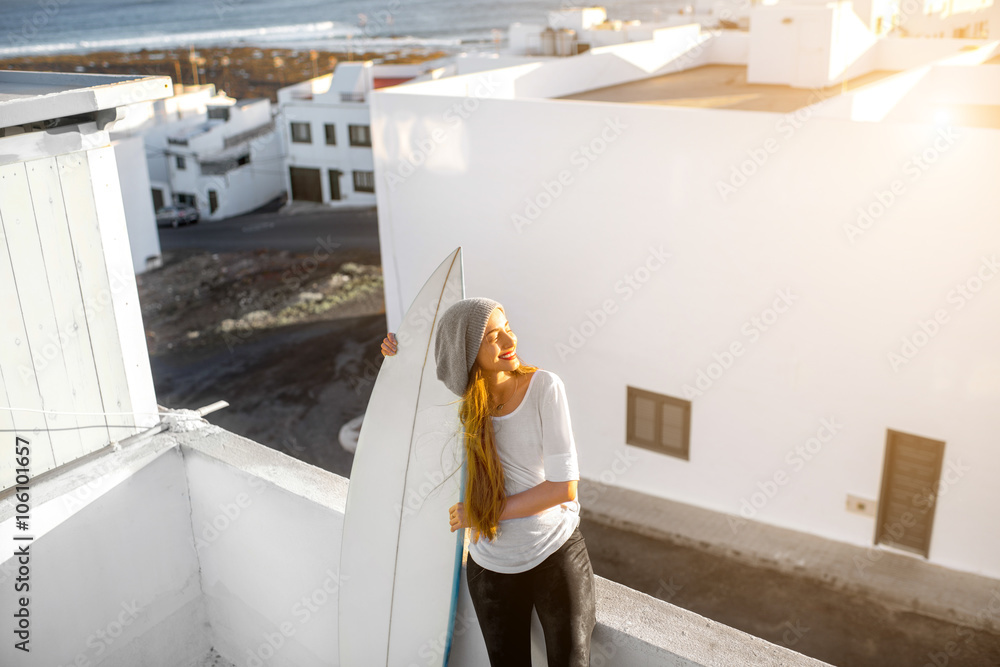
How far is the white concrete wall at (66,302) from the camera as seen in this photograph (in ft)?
11.2

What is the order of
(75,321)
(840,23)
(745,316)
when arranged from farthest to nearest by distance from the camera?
(840,23) < (745,316) < (75,321)

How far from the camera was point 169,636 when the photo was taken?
381 cm

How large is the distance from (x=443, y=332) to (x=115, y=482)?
75.4 inches

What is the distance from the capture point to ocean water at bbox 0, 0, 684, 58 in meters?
92.2

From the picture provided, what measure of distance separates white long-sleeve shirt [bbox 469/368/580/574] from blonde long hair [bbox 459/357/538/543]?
0.12ft

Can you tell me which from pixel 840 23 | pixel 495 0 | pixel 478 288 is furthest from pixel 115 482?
pixel 495 0

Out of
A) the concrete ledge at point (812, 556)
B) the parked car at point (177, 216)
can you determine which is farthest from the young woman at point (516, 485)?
the parked car at point (177, 216)

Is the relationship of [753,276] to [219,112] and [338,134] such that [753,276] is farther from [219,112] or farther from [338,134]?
[219,112]

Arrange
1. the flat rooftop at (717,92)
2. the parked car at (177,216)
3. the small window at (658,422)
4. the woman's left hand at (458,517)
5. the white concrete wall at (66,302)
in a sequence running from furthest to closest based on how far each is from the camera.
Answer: the parked car at (177,216) < the flat rooftop at (717,92) < the small window at (658,422) < the white concrete wall at (66,302) < the woman's left hand at (458,517)

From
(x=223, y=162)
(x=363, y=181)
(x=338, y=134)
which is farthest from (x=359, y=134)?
(x=223, y=162)

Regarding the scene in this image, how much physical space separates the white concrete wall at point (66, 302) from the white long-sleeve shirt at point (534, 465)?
217cm

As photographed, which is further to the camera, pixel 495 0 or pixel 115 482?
pixel 495 0

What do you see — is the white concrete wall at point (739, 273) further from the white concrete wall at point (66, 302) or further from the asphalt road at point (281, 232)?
the asphalt road at point (281, 232)

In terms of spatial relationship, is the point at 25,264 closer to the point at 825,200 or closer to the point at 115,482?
the point at 115,482
